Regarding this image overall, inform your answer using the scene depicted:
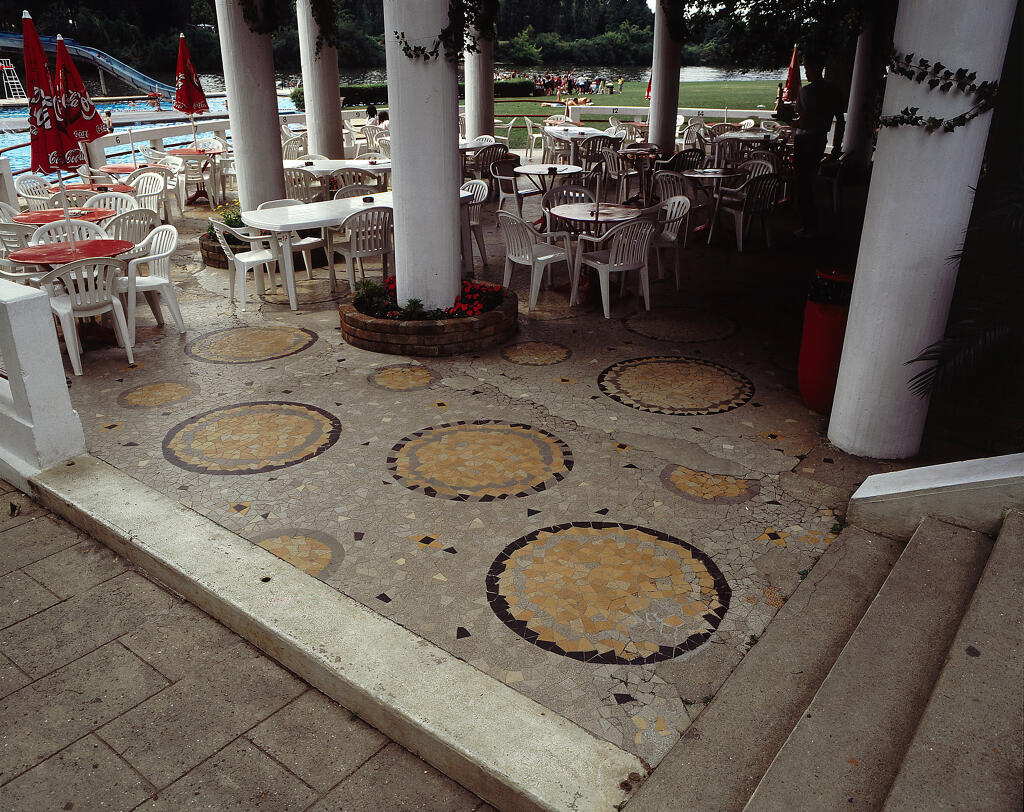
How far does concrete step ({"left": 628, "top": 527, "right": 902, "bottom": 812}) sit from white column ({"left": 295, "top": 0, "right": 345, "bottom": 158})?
10217 mm

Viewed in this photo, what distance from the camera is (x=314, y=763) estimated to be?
267cm

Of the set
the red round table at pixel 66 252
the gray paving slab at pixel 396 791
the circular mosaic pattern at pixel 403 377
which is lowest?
the gray paving slab at pixel 396 791

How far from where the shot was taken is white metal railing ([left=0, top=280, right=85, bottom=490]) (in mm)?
4109

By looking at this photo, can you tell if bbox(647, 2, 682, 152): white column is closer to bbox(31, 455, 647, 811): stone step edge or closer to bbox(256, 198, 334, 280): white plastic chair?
bbox(256, 198, 334, 280): white plastic chair

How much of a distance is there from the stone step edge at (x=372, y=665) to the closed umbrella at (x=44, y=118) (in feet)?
9.15

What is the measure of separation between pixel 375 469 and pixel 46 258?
131 inches

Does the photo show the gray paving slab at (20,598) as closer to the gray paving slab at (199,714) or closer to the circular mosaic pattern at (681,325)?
the gray paving slab at (199,714)

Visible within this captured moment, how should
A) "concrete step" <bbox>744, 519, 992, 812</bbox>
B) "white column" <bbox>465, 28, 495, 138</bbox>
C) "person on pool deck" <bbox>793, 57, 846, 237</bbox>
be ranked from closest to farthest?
1. "concrete step" <bbox>744, 519, 992, 812</bbox>
2. "person on pool deck" <bbox>793, 57, 846, 237</bbox>
3. "white column" <bbox>465, 28, 495, 138</bbox>

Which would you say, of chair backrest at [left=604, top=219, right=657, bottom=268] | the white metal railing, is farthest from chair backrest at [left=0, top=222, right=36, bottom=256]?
chair backrest at [left=604, top=219, right=657, bottom=268]

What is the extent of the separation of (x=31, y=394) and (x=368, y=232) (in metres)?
3.54

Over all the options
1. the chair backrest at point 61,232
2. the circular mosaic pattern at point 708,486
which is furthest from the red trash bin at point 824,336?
the chair backrest at point 61,232

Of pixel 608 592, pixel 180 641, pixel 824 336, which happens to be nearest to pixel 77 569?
pixel 180 641

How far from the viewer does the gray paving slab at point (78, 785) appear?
99.5 inches

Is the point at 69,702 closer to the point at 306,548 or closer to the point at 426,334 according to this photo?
the point at 306,548
